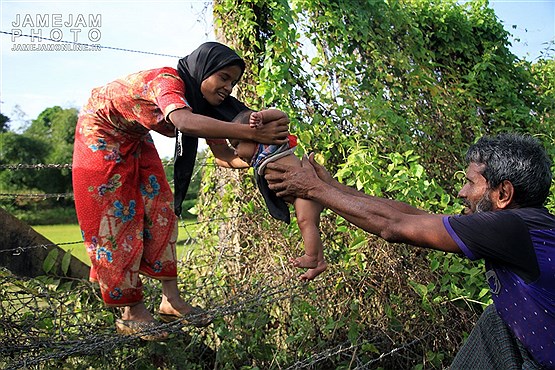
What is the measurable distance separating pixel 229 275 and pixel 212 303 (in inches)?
10.2

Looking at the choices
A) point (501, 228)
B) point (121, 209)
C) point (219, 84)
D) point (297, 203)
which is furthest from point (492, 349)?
point (121, 209)

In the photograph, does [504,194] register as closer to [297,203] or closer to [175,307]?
[297,203]

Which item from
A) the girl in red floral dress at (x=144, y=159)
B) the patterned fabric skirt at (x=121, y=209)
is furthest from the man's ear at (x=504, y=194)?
the patterned fabric skirt at (x=121, y=209)

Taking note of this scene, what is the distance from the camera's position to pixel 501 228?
7.38 ft

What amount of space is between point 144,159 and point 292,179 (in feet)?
2.88

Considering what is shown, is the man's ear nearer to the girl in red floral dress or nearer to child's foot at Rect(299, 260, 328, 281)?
child's foot at Rect(299, 260, 328, 281)

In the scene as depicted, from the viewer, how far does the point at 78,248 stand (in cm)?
1318

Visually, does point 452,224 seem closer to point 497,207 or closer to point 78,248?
point 497,207

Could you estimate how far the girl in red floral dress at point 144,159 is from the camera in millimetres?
2580

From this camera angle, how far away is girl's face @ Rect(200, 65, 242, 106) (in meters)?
2.67

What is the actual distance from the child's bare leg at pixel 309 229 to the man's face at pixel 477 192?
0.59 m

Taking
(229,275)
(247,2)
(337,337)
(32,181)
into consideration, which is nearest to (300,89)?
(247,2)

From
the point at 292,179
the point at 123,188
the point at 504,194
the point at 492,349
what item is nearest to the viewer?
the point at 504,194

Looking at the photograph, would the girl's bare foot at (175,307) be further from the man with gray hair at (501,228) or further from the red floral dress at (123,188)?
the man with gray hair at (501,228)
